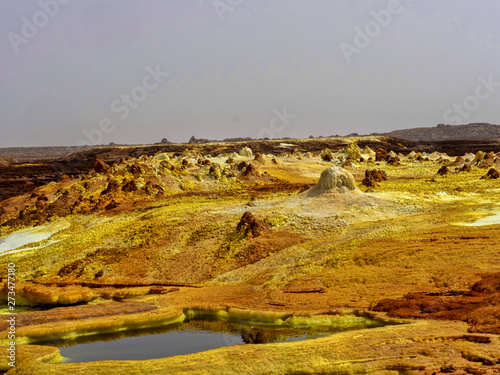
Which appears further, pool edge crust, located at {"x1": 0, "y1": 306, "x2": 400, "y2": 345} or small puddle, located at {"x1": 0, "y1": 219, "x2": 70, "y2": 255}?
small puddle, located at {"x1": 0, "y1": 219, "x2": 70, "y2": 255}

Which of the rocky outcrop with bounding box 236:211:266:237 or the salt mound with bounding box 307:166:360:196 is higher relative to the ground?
the salt mound with bounding box 307:166:360:196

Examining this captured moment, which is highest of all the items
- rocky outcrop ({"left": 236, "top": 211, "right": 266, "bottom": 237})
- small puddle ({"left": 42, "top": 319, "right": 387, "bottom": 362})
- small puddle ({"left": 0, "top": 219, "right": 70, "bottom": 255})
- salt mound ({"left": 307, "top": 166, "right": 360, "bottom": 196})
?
salt mound ({"left": 307, "top": 166, "right": 360, "bottom": 196})

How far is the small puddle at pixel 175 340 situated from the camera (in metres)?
13.6

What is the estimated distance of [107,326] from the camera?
15.7 metres

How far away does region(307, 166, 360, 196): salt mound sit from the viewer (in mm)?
29812

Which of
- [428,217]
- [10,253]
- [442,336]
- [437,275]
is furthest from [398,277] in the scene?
[10,253]

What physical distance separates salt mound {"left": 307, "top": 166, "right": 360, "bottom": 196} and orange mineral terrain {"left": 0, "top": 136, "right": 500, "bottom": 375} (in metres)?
0.10

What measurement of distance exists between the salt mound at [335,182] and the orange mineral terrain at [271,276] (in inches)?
4.0

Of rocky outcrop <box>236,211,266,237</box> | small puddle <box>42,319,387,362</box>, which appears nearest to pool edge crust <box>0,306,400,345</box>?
small puddle <box>42,319,387,362</box>

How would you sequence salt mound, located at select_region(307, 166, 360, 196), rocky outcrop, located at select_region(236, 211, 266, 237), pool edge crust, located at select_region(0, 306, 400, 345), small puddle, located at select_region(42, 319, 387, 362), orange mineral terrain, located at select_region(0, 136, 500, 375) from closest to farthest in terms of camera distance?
orange mineral terrain, located at select_region(0, 136, 500, 375) → small puddle, located at select_region(42, 319, 387, 362) → pool edge crust, located at select_region(0, 306, 400, 345) → rocky outcrop, located at select_region(236, 211, 266, 237) → salt mound, located at select_region(307, 166, 360, 196)

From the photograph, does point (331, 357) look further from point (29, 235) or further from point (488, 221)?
point (29, 235)

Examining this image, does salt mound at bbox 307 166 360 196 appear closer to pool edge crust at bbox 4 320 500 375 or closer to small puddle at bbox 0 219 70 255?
pool edge crust at bbox 4 320 500 375

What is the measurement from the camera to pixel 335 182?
29922 millimetres

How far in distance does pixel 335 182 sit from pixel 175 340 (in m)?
17.6
